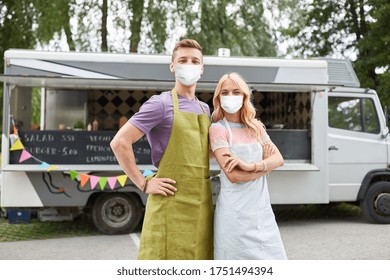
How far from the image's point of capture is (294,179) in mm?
5180

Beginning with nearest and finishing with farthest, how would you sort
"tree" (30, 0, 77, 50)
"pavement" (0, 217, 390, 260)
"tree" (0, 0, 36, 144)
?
1. "pavement" (0, 217, 390, 260)
2. "tree" (0, 0, 36, 144)
3. "tree" (30, 0, 77, 50)

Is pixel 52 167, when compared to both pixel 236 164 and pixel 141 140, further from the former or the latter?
pixel 236 164

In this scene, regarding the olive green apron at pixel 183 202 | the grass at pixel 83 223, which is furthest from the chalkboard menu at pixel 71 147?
the olive green apron at pixel 183 202

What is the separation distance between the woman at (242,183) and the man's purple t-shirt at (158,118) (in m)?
0.13

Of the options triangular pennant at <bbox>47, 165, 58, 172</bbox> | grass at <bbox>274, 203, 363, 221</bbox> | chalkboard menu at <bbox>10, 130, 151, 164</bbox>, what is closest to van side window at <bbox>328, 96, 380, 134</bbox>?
grass at <bbox>274, 203, 363, 221</bbox>

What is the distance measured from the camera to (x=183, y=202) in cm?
193

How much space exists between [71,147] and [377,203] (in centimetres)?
332

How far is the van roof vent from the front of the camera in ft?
17.6

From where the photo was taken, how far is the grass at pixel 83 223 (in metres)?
4.87

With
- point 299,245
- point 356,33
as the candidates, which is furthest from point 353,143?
point 299,245

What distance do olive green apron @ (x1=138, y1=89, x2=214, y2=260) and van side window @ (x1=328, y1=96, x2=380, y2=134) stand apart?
387 centimetres

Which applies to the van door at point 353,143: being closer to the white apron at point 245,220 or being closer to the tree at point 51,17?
the white apron at point 245,220

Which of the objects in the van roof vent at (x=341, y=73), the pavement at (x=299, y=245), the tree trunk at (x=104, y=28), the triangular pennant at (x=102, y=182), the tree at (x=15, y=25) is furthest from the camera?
the tree trunk at (x=104, y=28)

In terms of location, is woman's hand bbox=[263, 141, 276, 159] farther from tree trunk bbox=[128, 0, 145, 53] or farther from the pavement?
tree trunk bbox=[128, 0, 145, 53]
